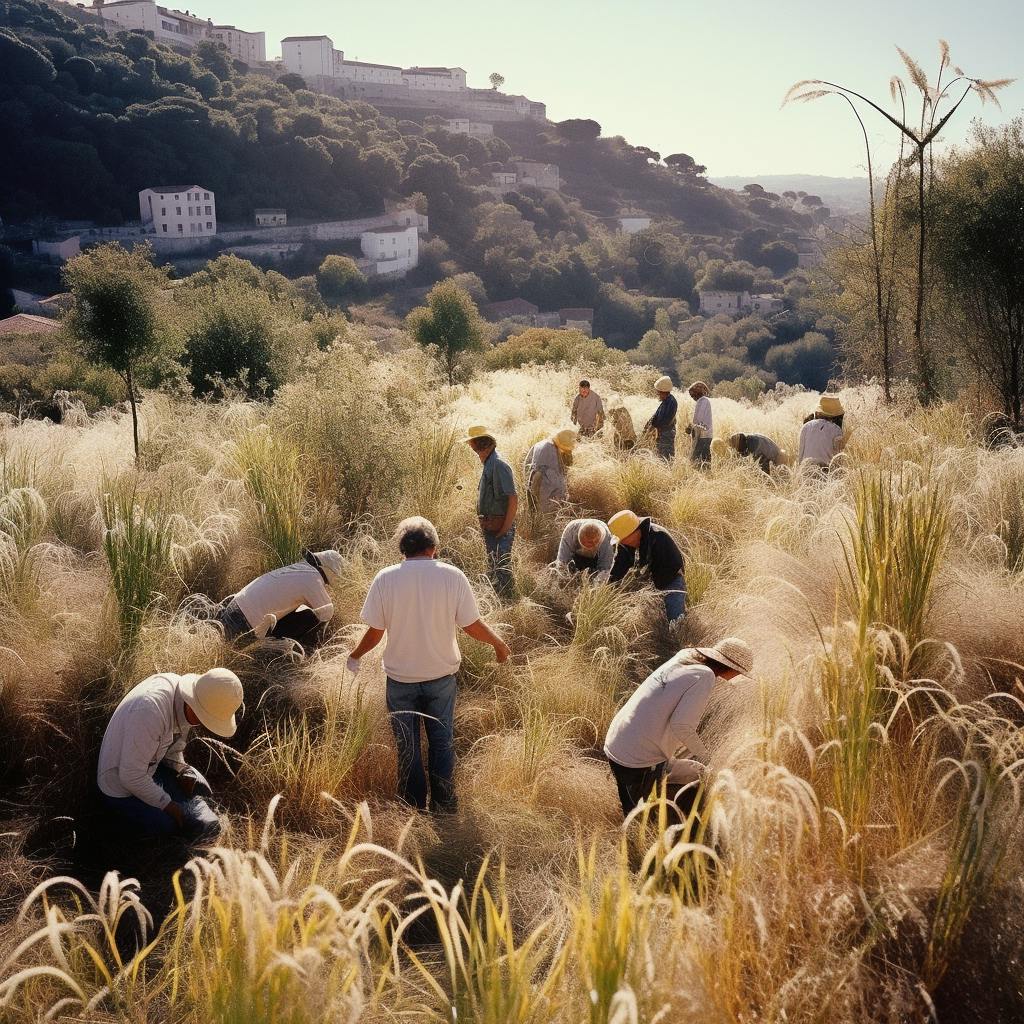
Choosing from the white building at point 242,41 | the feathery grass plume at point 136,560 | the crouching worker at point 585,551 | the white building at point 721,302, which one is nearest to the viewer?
the feathery grass plume at point 136,560

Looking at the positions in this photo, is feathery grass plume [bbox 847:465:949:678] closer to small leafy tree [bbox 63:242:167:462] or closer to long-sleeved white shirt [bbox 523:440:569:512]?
long-sleeved white shirt [bbox 523:440:569:512]

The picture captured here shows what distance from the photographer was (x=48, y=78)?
6069 centimetres

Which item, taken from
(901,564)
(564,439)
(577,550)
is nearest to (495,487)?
(577,550)

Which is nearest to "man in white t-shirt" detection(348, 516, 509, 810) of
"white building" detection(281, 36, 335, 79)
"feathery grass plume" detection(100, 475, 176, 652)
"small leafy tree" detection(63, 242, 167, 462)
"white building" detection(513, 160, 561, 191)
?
"feathery grass plume" detection(100, 475, 176, 652)

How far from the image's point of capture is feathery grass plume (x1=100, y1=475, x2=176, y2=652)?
478 centimetres

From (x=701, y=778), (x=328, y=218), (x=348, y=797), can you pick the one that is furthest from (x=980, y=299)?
(x=328, y=218)

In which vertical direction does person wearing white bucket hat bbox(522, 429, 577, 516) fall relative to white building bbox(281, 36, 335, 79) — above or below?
below

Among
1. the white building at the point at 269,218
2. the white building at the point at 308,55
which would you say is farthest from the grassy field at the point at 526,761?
the white building at the point at 308,55

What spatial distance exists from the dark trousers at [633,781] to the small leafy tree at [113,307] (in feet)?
25.2

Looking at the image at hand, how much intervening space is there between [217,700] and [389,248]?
68147 millimetres

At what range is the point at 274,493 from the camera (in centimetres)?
650

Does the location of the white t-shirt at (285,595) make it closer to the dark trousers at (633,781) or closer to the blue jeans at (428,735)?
the blue jeans at (428,735)

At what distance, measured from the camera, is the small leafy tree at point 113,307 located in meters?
9.73

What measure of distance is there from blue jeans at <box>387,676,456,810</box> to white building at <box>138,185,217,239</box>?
205 ft
